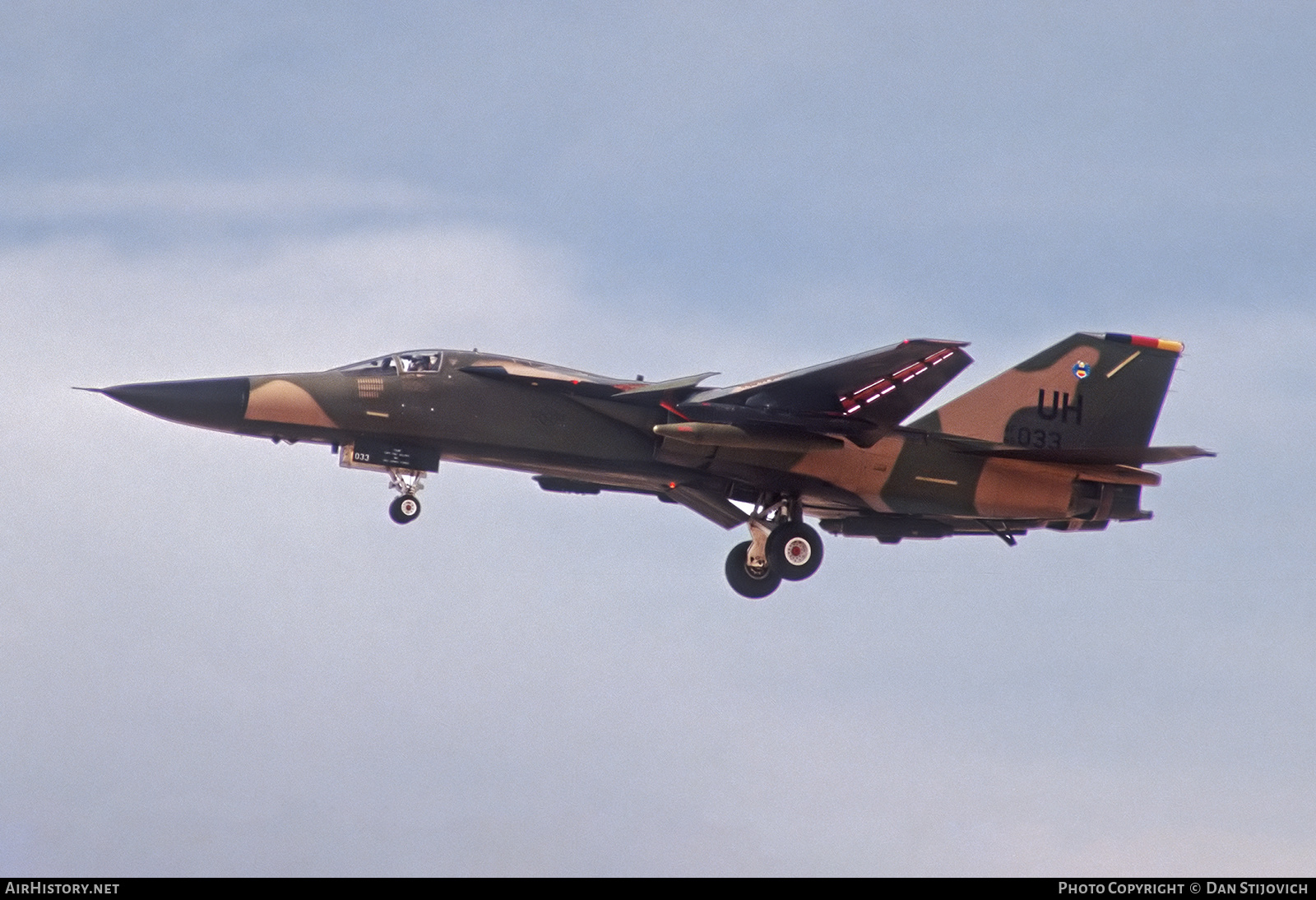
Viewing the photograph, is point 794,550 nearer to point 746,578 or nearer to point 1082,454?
point 746,578

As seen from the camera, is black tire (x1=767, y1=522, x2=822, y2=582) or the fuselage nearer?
the fuselage

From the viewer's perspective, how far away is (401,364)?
88.8ft

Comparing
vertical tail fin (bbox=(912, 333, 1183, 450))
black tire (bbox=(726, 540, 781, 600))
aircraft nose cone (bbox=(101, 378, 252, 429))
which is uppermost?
vertical tail fin (bbox=(912, 333, 1183, 450))

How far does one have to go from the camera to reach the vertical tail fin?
29.7 meters

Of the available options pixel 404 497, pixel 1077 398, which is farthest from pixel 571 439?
pixel 1077 398

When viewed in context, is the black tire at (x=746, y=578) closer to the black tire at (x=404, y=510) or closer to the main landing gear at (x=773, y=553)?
the main landing gear at (x=773, y=553)

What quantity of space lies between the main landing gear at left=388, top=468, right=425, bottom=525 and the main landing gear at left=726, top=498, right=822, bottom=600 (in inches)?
234

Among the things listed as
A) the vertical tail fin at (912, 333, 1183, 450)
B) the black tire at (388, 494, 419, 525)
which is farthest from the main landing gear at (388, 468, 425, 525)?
→ the vertical tail fin at (912, 333, 1183, 450)

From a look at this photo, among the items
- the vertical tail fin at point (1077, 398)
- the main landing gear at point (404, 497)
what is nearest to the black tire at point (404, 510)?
A: the main landing gear at point (404, 497)

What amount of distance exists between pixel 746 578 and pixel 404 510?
6.31 m

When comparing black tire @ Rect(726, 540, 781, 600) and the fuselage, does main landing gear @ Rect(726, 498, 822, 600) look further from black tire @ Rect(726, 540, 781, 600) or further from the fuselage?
the fuselage

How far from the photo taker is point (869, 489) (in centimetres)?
2861
